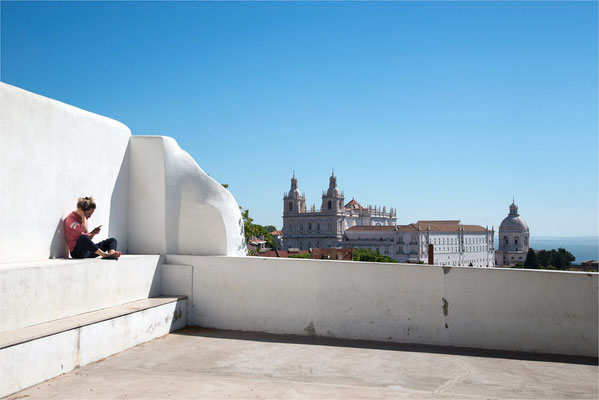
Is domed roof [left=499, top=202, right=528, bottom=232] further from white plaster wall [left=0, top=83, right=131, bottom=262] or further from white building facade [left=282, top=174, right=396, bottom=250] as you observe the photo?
white plaster wall [left=0, top=83, right=131, bottom=262]

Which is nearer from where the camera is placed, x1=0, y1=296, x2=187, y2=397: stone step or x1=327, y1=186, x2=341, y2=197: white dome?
x1=0, y1=296, x2=187, y2=397: stone step

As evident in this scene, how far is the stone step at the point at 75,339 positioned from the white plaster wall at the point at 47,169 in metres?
0.89

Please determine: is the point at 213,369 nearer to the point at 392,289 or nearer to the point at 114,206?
the point at 392,289

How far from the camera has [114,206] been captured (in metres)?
5.80

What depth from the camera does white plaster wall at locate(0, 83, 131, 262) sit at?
432 centimetres

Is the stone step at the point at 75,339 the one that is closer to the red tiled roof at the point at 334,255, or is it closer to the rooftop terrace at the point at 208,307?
the rooftop terrace at the point at 208,307

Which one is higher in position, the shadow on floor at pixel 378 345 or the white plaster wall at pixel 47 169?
the white plaster wall at pixel 47 169

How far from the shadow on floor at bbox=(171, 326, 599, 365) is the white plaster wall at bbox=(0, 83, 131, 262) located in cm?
163

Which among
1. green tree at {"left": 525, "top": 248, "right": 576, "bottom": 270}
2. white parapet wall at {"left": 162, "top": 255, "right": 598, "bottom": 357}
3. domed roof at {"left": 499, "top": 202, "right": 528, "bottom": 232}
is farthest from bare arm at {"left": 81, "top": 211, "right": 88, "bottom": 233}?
domed roof at {"left": 499, "top": 202, "right": 528, "bottom": 232}

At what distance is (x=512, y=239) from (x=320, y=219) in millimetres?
59577

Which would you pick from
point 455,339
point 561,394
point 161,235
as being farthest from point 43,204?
point 561,394

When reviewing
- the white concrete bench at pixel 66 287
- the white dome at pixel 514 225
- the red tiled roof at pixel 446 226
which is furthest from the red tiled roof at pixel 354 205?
the white concrete bench at pixel 66 287

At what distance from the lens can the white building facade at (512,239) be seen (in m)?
137

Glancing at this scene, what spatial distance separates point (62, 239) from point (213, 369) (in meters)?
2.16
